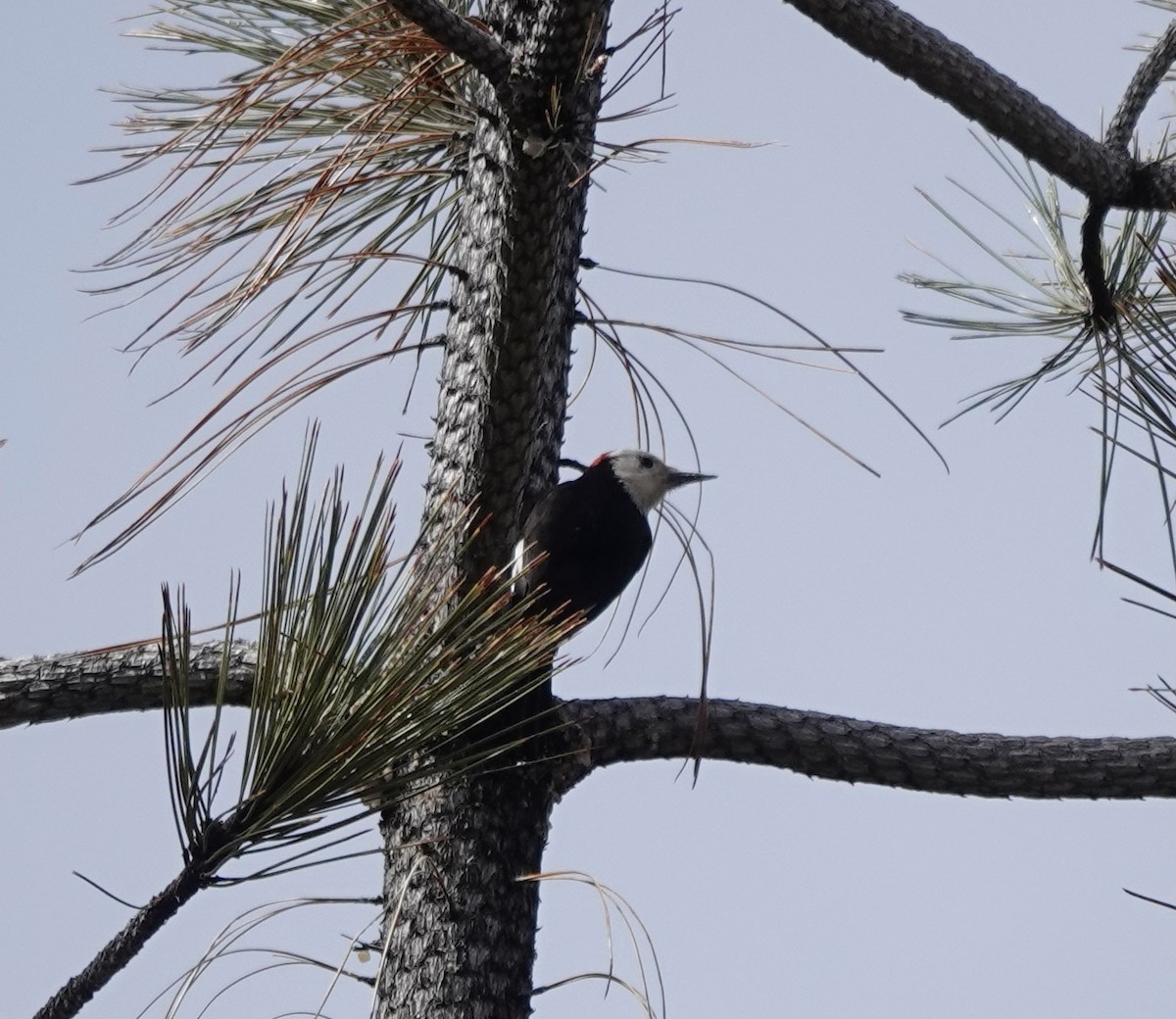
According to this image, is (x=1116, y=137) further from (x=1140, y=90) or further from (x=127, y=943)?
(x=127, y=943)

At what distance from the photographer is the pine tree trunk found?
1556 mm

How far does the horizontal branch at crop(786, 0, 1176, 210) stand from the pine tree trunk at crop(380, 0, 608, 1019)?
296 mm

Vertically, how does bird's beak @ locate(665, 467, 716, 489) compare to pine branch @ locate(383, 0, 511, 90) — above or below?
above

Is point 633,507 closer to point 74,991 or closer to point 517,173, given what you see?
point 517,173

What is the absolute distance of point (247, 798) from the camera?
1259mm

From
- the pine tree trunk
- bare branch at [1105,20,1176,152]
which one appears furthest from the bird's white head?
bare branch at [1105,20,1176,152]

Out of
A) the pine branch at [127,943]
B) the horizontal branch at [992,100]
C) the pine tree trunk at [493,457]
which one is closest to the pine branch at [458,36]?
the pine tree trunk at [493,457]

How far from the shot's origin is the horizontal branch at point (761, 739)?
1.85m

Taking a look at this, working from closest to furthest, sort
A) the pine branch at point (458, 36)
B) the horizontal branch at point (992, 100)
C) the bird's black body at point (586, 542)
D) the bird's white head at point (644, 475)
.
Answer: the pine branch at point (458, 36) < the horizontal branch at point (992, 100) < the bird's black body at point (586, 542) < the bird's white head at point (644, 475)

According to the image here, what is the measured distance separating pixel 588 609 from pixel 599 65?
102cm

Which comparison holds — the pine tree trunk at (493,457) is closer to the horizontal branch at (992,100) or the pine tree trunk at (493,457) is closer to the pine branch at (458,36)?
the pine branch at (458,36)

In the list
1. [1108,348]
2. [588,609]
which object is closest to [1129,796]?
[1108,348]

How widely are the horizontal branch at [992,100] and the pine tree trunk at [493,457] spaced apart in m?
0.30

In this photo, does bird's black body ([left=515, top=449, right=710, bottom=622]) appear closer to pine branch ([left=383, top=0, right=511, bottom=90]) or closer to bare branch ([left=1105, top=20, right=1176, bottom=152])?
pine branch ([left=383, top=0, right=511, bottom=90])
